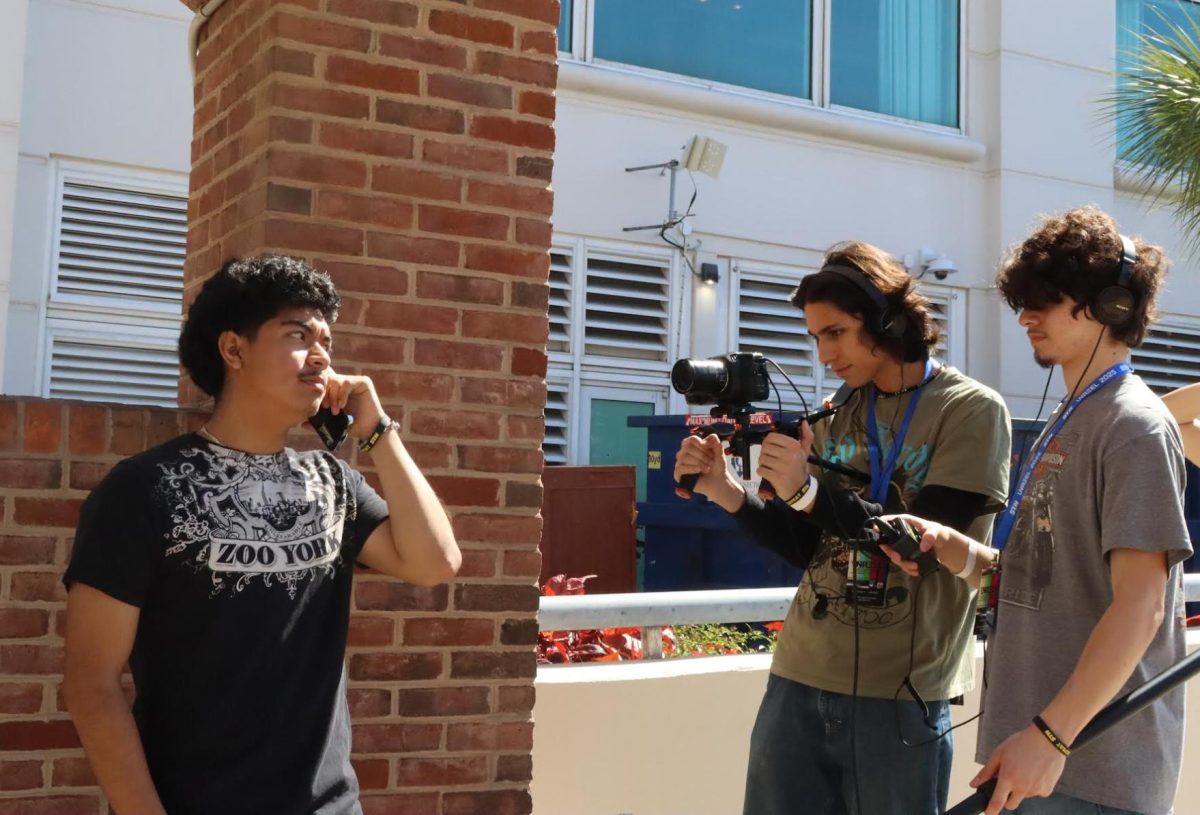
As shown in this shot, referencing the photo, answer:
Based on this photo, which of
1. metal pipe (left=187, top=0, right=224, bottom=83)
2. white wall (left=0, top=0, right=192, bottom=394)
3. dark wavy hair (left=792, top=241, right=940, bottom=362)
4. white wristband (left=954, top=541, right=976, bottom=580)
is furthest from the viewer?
white wall (left=0, top=0, right=192, bottom=394)

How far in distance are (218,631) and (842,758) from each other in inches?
55.6

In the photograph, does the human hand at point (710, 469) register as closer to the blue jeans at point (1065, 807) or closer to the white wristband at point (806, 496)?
the white wristband at point (806, 496)

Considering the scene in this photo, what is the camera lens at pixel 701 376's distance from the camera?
2.97 metres

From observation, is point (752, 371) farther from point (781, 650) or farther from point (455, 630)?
point (455, 630)

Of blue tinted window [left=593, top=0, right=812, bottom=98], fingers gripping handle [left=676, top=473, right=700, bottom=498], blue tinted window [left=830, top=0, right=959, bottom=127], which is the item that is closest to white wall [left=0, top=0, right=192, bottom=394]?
blue tinted window [left=593, top=0, right=812, bottom=98]

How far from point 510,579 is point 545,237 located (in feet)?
2.84

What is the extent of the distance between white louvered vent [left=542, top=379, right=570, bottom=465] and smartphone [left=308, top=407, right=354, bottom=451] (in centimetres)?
866

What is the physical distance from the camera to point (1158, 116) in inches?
394

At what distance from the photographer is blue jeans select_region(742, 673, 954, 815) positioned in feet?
9.63

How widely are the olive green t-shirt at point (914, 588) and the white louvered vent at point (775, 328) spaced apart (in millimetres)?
9042

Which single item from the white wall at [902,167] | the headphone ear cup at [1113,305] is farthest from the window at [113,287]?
the headphone ear cup at [1113,305]

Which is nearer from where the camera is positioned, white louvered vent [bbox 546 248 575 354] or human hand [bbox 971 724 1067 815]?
human hand [bbox 971 724 1067 815]

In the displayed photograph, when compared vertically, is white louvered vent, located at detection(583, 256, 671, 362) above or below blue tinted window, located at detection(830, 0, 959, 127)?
below

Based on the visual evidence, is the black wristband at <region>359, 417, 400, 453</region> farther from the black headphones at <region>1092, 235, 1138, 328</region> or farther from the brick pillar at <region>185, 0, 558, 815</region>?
the black headphones at <region>1092, 235, 1138, 328</region>
